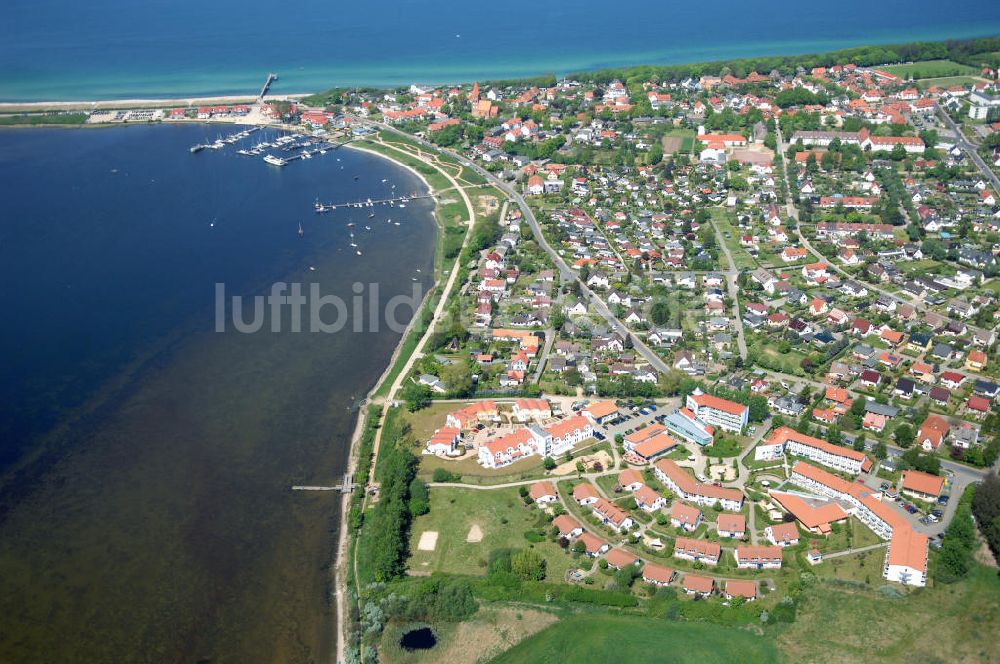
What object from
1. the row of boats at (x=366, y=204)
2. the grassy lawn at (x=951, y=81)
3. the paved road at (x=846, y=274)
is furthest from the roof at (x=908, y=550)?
the grassy lawn at (x=951, y=81)

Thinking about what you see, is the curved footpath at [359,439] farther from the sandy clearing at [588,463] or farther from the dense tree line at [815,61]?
the dense tree line at [815,61]

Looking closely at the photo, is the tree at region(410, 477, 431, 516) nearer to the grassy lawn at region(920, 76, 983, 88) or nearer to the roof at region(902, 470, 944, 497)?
the roof at region(902, 470, 944, 497)

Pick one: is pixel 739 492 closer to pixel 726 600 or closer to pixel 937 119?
pixel 726 600

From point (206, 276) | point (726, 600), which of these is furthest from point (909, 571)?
point (206, 276)

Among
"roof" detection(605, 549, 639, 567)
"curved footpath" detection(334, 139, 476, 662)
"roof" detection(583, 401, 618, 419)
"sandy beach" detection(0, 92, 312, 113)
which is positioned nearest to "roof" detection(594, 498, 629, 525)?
"roof" detection(605, 549, 639, 567)

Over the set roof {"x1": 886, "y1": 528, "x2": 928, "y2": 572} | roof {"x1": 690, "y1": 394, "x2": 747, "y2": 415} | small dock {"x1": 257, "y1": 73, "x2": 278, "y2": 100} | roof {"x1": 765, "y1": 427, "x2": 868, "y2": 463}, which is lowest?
roof {"x1": 886, "y1": 528, "x2": 928, "y2": 572}

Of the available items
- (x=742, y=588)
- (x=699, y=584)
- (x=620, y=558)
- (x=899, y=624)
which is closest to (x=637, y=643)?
(x=699, y=584)
